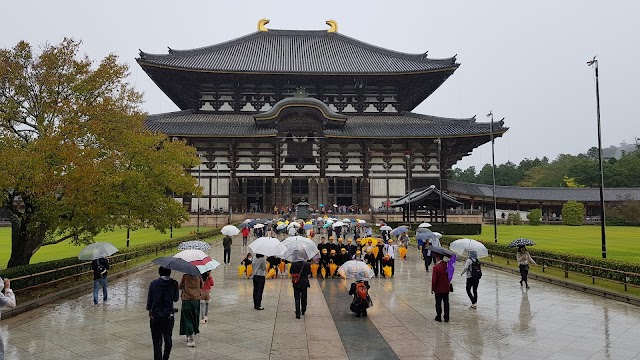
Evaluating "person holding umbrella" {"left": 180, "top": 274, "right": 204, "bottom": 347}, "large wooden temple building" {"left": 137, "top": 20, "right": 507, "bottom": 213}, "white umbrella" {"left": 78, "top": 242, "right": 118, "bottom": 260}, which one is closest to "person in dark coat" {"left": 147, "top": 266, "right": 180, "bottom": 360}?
"person holding umbrella" {"left": 180, "top": 274, "right": 204, "bottom": 347}

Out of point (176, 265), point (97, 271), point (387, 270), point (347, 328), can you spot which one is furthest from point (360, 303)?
point (97, 271)

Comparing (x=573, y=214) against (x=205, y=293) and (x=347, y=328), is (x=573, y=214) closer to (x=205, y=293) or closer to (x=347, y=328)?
(x=347, y=328)

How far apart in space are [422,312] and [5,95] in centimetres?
1554

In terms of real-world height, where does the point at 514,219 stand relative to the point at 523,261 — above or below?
above

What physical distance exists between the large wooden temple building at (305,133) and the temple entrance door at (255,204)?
0.37 ft

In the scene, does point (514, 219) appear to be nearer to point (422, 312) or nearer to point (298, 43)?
point (298, 43)

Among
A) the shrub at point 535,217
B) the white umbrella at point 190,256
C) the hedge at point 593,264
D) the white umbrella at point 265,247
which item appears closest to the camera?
the white umbrella at point 190,256

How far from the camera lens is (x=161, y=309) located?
759 centimetres

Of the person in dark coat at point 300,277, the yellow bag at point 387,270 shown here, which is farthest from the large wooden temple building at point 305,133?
the person in dark coat at point 300,277

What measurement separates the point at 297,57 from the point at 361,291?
50434mm

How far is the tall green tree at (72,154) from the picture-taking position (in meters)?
13.9

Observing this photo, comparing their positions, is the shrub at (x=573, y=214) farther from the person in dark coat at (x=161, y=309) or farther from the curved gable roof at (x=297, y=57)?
the person in dark coat at (x=161, y=309)

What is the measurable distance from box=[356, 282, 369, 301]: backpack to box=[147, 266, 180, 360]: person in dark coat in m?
5.05

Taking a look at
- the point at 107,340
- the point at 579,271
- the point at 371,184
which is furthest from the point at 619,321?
the point at 371,184
